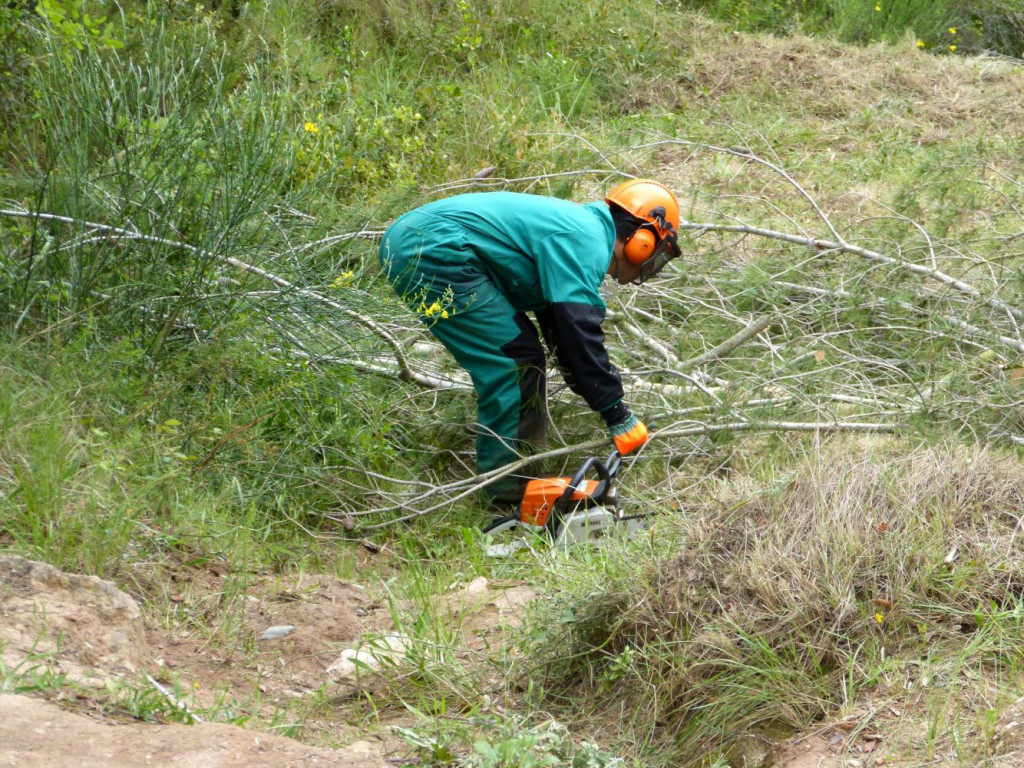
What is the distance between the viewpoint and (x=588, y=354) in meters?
4.39

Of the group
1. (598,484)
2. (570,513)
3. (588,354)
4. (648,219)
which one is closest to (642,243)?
(648,219)

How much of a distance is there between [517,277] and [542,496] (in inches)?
37.1

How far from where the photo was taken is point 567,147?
7656 millimetres

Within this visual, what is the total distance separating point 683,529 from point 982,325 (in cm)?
286

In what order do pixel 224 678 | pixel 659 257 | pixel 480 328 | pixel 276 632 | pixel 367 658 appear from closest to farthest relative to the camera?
pixel 224 678, pixel 367 658, pixel 276 632, pixel 480 328, pixel 659 257

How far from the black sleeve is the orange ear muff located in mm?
401

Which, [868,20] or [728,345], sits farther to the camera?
[868,20]

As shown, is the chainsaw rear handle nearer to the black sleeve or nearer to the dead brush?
the black sleeve

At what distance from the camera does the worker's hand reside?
4.44 m

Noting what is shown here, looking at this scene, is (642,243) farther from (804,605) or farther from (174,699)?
(174,699)

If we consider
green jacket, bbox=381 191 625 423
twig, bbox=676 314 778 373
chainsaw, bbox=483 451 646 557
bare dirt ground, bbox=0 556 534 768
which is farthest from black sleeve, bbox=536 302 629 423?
bare dirt ground, bbox=0 556 534 768

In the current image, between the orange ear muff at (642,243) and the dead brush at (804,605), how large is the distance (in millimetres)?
1793

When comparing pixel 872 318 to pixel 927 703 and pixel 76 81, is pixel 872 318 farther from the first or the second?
pixel 76 81

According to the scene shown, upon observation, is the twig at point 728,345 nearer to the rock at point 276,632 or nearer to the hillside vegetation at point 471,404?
the hillside vegetation at point 471,404
